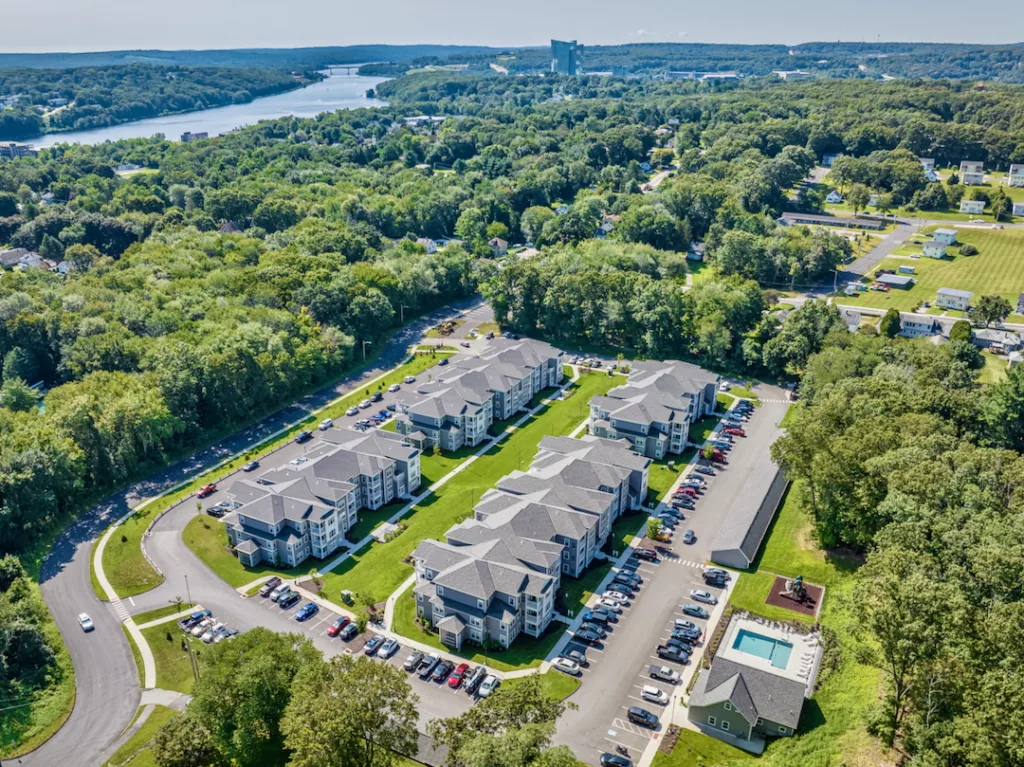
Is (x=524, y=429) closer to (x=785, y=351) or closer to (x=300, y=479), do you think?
(x=300, y=479)

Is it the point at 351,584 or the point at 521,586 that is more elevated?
the point at 521,586

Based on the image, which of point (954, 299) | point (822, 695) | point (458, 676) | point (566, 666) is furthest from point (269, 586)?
point (954, 299)

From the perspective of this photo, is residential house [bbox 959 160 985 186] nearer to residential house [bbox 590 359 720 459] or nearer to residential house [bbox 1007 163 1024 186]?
residential house [bbox 1007 163 1024 186]

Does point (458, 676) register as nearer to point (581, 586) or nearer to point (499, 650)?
point (499, 650)

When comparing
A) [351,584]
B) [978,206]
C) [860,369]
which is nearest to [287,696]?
[351,584]

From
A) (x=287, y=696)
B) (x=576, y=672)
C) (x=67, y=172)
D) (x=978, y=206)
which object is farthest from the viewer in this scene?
(x=67, y=172)

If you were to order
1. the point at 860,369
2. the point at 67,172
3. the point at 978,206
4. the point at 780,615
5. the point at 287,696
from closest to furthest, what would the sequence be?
1. the point at 287,696
2. the point at 780,615
3. the point at 860,369
4. the point at 978,206
5. the point at 67,172

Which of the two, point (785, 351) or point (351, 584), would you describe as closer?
point (351, 584)
